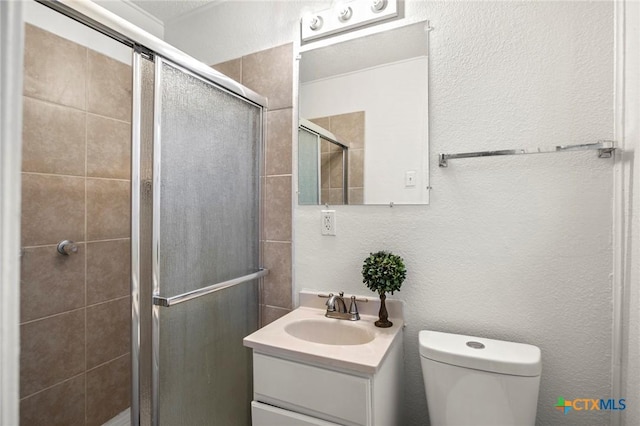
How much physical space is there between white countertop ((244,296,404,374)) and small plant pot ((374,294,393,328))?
0.05 feet

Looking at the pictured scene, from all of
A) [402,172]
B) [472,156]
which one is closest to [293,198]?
[402,172]

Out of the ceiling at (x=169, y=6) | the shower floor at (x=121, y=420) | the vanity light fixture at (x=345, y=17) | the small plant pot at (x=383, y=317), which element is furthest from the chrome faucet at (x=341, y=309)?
the ceiling at (x=169, y=6)

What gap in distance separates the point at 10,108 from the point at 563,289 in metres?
1.60

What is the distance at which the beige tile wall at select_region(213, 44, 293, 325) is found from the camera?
5.24ft

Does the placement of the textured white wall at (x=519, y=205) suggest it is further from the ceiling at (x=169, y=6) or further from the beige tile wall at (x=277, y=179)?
the ceiling at (x=169, y=6)

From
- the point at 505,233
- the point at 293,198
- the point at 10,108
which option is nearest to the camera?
the point at 10,108

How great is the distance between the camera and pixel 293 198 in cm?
158

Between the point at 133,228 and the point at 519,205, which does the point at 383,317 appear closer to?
the point at 519,205

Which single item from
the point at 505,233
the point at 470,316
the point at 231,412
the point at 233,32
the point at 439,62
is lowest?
the point at 231,412

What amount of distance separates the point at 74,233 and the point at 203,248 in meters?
0.80

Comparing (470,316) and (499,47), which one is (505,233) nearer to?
(470,316)

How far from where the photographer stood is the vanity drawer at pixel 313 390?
0.99 m

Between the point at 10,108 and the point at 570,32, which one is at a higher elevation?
the point at 570,32

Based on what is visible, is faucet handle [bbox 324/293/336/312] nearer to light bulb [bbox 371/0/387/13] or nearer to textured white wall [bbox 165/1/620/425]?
textured white wall [bbox 165/1/620/425]
